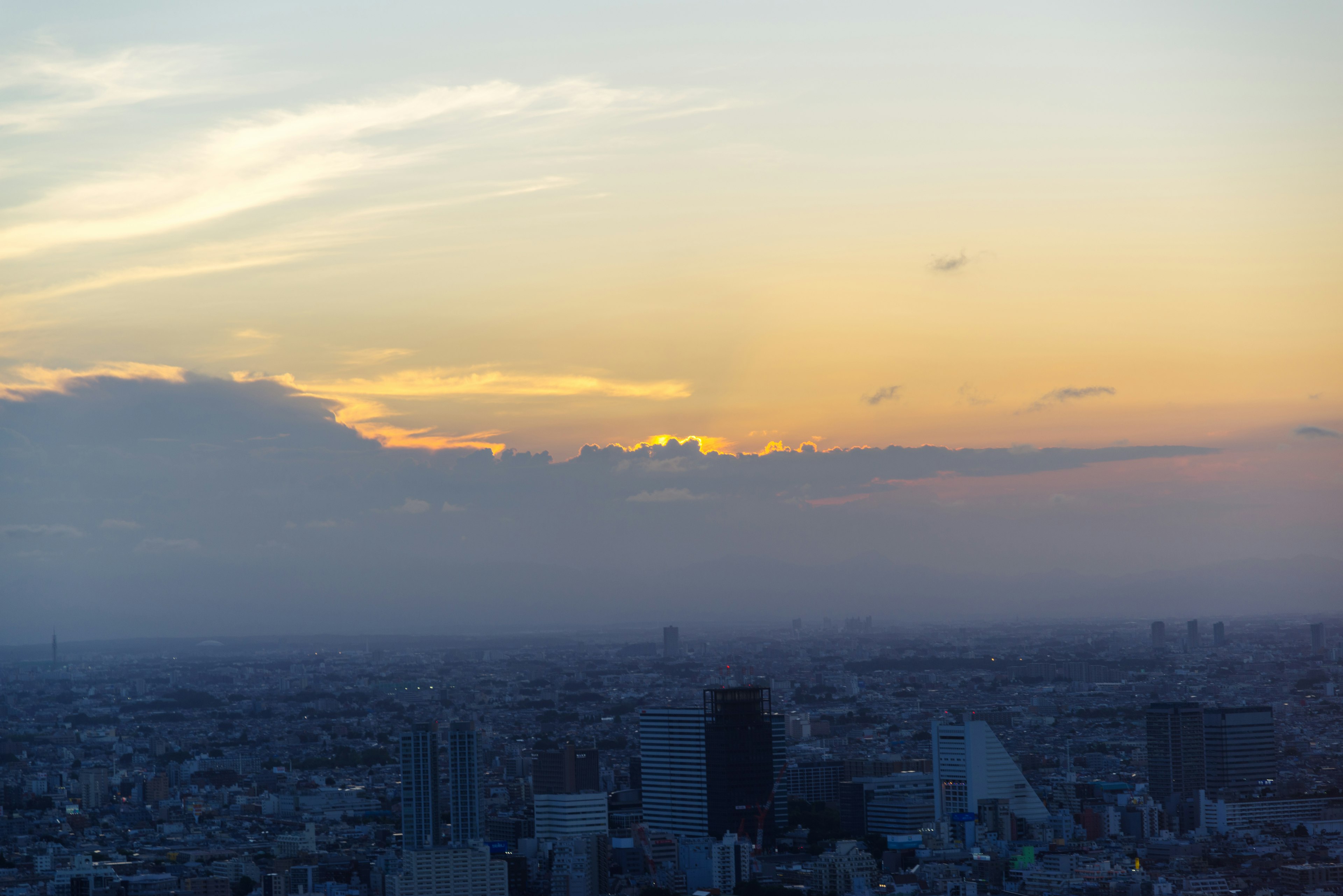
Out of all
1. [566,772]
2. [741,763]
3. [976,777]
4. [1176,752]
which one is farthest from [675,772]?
[1176,752]

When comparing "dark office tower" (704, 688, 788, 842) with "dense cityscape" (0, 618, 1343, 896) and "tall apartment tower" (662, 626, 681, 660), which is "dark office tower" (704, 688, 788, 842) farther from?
"tall apartment tower" (662, 626, 681, 660)

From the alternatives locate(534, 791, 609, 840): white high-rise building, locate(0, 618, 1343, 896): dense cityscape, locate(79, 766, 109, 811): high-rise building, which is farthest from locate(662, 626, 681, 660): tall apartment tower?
locate(534, 791, 609, 840): white high-rise building

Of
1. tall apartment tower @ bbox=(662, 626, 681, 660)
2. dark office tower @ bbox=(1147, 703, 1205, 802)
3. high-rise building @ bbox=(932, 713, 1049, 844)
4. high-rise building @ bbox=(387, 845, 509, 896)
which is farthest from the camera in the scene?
tall apartment tower @ bbox=(662, 626, 681, 660)

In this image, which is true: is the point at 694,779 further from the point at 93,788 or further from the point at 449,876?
the point at 93,788

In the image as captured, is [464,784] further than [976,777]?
No

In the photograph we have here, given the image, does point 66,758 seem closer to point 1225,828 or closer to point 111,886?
point 111,886

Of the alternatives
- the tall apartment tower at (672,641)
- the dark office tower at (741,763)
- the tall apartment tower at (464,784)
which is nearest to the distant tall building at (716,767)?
the dark office tower at (741,763)
